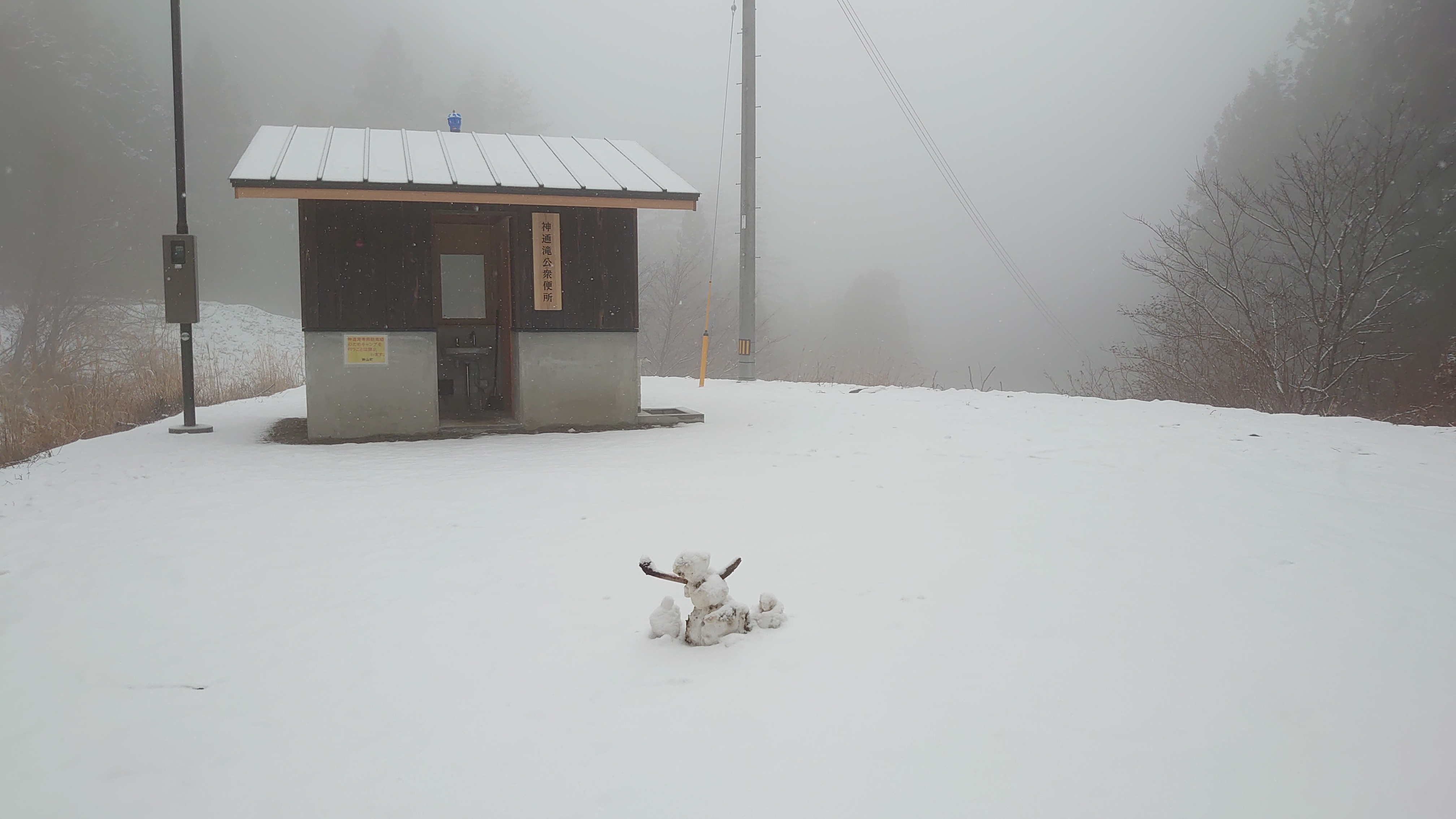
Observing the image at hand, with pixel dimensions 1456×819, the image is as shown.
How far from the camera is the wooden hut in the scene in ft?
26.1

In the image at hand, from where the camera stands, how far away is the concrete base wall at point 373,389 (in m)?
8.04

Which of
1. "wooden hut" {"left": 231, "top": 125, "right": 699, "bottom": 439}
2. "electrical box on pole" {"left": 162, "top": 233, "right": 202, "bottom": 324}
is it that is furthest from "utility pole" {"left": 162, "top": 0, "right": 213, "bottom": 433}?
"wooden hut" {"left": 231, "top": 125, "right": 699, "bottom": 439}

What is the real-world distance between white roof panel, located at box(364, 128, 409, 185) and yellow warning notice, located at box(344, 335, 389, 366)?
4.90 feet

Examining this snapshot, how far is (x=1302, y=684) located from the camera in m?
2.84

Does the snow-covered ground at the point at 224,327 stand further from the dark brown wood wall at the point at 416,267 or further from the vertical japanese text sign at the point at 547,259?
the vertical japanese text sign at the point at 547,259

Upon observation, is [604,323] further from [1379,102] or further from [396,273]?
[1379,102]

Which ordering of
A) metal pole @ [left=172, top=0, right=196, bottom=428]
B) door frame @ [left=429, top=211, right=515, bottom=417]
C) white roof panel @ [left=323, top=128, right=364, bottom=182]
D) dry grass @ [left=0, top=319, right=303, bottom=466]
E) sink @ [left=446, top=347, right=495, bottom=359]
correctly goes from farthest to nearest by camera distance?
sink @ [left=446, top=347, right=495, bottom=359] → door frame @ [left=429, top=211, right=515, bottom=417] → dry grass @ [left=0, top=319, right=303, bottom=466] → metal pole @ [left=172, top=0, right=196, bottom=428] → white roof panel @ [left=323, top=128, right=364, bottom=182]

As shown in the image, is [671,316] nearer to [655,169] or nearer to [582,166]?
[655,169]

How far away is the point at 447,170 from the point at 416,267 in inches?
39.0

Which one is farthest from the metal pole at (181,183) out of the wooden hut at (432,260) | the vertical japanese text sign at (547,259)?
the vertical japanese text sign at (547,259)

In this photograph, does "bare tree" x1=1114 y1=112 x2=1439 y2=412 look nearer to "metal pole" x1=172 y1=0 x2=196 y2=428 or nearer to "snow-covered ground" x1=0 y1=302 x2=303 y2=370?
"metal pole" x1=172 y1=0 x2=196 y2=428

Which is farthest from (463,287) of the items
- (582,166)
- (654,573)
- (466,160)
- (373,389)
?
(654,573)

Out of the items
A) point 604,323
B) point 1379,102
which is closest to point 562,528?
point 604,323

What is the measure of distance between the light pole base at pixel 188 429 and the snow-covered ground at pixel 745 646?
230cm
